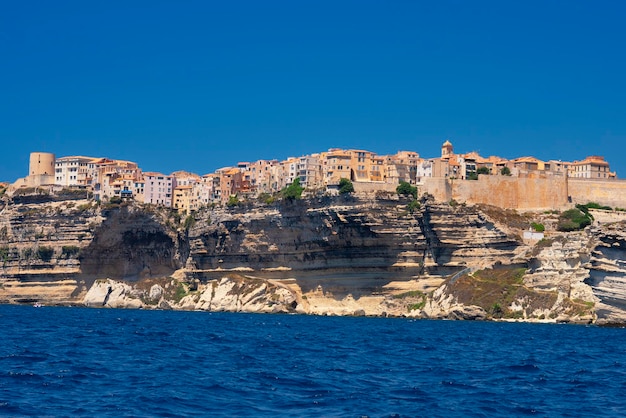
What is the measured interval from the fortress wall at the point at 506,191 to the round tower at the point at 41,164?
166ft

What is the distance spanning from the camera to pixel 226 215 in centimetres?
9150

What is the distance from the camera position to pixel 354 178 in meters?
96.5

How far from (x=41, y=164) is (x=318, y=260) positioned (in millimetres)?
45055

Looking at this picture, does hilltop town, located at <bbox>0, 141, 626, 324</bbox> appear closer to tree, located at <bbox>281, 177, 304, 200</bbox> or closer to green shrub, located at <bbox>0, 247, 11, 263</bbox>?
green shrub, located at <bbox>0, 247, 11, 263</bbox>

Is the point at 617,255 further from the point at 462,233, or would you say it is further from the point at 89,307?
the point at 89,307

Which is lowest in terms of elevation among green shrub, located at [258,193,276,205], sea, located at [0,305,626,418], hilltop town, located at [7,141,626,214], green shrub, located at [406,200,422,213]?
sea, located at [0,305,626,418]

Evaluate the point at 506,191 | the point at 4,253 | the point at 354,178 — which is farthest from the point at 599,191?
the point at 4,253

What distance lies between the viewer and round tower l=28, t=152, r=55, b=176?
379ft

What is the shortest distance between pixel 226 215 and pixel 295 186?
784cm

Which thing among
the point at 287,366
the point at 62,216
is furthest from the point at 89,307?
the point at 287,366

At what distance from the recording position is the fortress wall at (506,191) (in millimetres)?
82500

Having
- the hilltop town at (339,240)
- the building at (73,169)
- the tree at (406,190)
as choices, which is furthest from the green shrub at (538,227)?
the building at (73,169)

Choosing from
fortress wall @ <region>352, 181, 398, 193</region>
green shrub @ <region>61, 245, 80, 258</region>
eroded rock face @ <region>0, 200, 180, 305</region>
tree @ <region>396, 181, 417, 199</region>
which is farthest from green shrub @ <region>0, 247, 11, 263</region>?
tree @ <region>396, 181, 417, 199</region>

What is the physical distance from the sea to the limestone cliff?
68.9ft
